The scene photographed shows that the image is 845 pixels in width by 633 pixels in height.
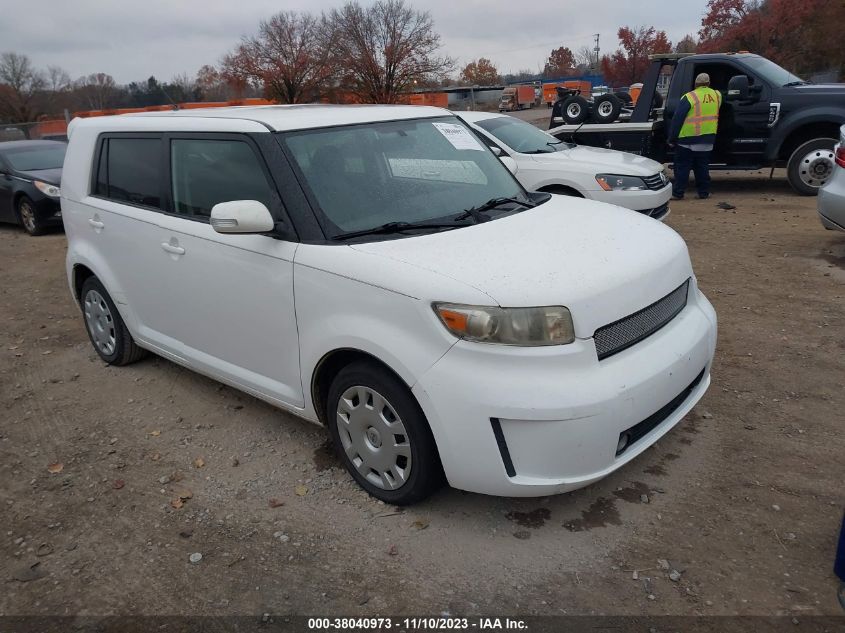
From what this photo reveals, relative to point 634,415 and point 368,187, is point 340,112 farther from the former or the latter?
point 634,415

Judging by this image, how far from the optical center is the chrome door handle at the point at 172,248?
3.95 meters

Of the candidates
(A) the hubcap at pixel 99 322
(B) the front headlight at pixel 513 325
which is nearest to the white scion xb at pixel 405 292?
(B) the front headlight at pixel 513 325

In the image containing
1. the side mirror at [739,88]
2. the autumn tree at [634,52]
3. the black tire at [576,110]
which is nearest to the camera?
the side mirror at [739,88]

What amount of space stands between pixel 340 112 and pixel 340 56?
2998cm

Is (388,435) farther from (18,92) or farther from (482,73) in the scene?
(482,73)

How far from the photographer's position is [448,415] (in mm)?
2766

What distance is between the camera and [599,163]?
810cm

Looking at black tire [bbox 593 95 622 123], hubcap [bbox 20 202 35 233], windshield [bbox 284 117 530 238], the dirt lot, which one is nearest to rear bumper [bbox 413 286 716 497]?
the dirt lot

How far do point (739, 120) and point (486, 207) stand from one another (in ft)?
28.1

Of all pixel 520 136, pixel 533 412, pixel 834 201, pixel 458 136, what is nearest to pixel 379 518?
pixel 533 412

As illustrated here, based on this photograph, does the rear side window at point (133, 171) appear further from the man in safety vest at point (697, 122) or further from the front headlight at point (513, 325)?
the man in safety vest at point (697, 122)

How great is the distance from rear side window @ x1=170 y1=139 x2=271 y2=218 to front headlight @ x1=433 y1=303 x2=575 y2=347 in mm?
1361

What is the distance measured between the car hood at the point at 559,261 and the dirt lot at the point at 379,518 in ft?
3.26

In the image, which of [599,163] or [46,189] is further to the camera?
[46,189]
